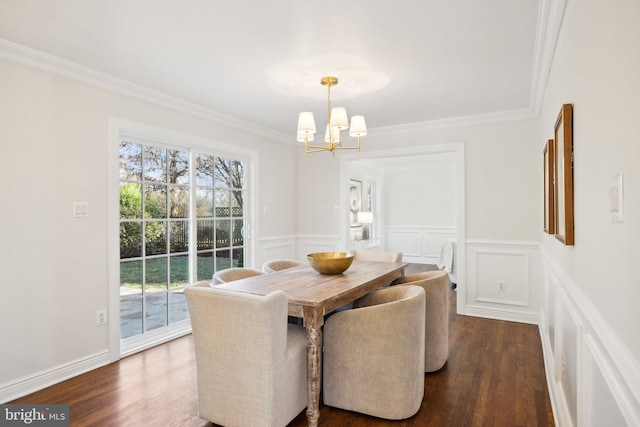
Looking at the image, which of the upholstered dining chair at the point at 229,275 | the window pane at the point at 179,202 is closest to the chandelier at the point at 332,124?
the upholstered dining chair at the point at 229,275

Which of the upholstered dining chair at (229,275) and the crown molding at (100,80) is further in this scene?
the upholstered dining chair at (229,275)

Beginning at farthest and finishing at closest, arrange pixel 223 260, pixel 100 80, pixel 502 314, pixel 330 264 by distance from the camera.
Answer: pixel 223 260
pixel 502 314
pixel 100 80
pixel 330 264

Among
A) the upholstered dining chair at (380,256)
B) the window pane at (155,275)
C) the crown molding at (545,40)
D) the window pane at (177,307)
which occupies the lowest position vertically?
the window pane at (177,307)

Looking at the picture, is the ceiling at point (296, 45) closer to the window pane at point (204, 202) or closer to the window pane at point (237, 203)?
the window pane at point (204, 202)

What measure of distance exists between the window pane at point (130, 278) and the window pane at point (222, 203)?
1.15m

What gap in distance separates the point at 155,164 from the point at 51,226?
1.14 m

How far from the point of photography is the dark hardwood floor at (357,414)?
7.31ft

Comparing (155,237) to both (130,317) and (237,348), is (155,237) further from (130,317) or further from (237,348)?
(237,348)

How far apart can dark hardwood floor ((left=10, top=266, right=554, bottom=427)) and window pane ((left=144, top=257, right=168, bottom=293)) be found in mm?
569

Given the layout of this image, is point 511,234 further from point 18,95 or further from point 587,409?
point 18,95

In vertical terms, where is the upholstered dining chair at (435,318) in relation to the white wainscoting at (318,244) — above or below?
below

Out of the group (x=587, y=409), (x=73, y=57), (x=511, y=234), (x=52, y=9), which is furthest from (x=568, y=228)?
(x=73, y=57)

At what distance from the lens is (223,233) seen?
449cm

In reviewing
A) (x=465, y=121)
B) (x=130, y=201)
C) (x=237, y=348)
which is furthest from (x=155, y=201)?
(x=465, y=121)
